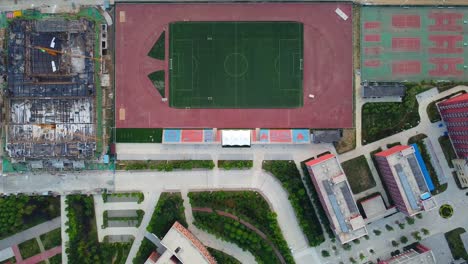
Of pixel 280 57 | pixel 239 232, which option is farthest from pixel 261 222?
pixel 280 57

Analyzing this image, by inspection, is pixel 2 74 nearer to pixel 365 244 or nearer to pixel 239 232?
pixel 239 232

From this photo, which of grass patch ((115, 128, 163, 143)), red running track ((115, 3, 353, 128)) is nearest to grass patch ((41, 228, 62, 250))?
grass patch ((115, 128, 163, 143))

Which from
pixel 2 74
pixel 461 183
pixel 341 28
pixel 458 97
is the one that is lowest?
pixel 461 183

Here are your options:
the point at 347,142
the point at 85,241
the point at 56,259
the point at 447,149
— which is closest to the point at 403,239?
the point at 447,149

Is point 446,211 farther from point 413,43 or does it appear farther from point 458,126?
point 413,43

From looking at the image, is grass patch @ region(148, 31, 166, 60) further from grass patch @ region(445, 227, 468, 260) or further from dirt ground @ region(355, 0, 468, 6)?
grass patch @ region(445, 227, 468, 260)
